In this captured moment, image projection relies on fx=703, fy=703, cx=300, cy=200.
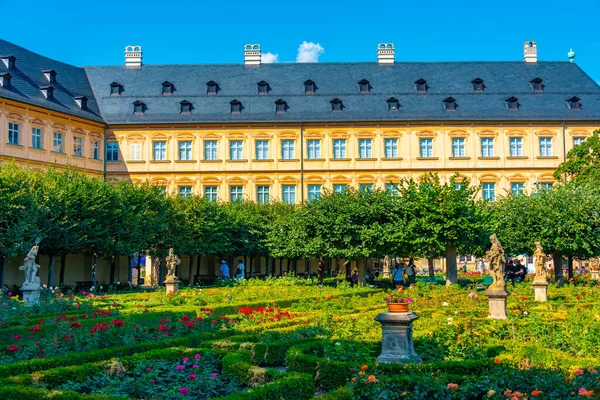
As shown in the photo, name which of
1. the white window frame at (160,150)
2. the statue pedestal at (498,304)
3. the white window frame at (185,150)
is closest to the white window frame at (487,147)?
the white window frame at (185,150)

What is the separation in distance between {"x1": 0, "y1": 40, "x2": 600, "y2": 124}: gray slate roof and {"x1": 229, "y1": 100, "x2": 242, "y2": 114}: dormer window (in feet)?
1.33

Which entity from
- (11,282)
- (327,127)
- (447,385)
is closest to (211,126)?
(327,127)

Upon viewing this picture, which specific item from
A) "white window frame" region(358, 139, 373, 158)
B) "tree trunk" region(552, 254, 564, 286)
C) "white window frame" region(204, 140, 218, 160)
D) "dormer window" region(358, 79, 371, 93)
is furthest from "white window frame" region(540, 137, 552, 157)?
"white window frame" region(204, 140, 218, 160)

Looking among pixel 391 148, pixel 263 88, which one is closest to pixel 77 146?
pixel 263 88

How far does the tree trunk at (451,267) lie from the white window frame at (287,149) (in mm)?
19276

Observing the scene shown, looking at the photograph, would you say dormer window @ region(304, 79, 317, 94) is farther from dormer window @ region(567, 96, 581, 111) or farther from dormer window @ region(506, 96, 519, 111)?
dormer window @ region(567, 96, 581, 111)

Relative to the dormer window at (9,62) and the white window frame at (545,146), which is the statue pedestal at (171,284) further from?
the white window frame at (545,146)

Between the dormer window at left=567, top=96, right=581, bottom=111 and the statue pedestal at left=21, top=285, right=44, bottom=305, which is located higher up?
the dormer window at left=567, top=96, right=581, bottom=111

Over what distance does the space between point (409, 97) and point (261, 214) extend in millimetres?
14178

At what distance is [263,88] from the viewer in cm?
4925

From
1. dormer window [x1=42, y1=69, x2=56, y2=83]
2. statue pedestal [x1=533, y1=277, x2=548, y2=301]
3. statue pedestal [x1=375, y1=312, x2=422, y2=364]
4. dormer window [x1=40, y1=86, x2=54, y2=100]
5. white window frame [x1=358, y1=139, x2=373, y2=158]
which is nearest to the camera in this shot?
statue pedestal [x1=375, y1=312, x2=422, y2=364]

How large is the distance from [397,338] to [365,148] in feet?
120

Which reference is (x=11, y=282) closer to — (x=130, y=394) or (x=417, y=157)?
(x=130, y=394)

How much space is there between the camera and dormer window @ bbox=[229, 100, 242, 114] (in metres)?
47.9
